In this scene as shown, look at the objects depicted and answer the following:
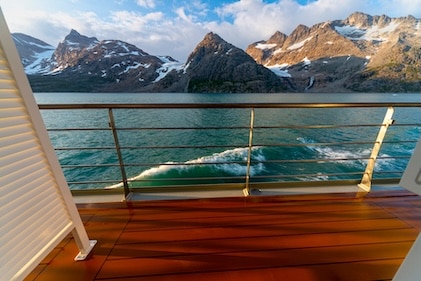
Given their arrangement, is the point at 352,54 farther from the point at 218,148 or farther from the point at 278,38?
the point at 218,148

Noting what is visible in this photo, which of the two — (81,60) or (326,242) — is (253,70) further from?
(81,60)

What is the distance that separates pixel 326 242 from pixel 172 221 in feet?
2.81

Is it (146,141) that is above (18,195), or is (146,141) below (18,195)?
below

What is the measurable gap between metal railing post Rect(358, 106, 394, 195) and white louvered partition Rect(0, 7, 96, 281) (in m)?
1.93

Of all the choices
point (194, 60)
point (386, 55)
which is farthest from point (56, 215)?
point (386, 55)

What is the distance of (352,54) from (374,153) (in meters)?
69.6

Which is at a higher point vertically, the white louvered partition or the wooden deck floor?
the white louvered partition

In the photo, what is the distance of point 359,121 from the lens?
10930mm

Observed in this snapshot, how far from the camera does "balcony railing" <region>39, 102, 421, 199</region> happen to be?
1.43 metres

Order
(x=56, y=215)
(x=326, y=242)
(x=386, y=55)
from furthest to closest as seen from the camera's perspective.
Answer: (x=386, y=55) → (x=326, y=242) → (x=56, y=215)

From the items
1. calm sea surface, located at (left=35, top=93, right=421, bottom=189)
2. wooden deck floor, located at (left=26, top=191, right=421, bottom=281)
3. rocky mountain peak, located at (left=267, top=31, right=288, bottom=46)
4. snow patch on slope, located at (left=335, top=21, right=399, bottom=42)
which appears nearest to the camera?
wooden deck floor, located at (left=26, top=191, right=421, bottom=281)

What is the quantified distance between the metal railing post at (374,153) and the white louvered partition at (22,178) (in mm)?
1931

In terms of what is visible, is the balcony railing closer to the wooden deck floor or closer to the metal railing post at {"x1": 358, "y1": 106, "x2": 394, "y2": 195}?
the metal railing post at {"x1": 358, "y1": 106, "x2": 394, "y2": 195}

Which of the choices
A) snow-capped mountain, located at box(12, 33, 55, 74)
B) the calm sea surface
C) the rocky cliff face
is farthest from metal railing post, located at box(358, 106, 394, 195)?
snow-capped mountain, located at box(12, 33, 55, 74)
